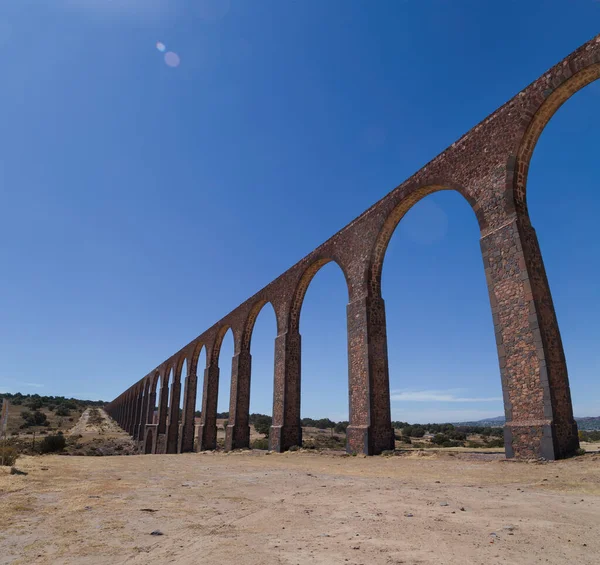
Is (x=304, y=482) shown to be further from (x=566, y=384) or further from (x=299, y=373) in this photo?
(x=299, y=373)

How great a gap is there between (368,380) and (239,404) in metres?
10.7

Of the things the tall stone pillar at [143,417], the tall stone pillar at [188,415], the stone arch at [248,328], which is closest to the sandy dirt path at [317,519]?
the stone arch at [248,328]

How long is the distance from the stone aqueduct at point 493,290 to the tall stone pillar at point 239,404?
96 millimetres

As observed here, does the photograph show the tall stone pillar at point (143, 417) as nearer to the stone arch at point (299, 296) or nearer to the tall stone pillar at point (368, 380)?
the stone arch at point (299, 296)

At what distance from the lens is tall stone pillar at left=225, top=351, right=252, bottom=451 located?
68.1 ft

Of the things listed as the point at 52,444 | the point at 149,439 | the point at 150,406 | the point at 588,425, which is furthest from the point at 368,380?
the point at 588,425

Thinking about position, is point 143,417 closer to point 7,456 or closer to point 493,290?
point 7,456

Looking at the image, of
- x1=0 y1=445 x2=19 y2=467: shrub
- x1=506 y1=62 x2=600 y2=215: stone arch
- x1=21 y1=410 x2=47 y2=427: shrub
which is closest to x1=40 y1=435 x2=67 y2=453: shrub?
x1=0 y1=445 x2=19 y2=467: shrub

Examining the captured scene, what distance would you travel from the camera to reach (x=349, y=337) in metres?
14.1

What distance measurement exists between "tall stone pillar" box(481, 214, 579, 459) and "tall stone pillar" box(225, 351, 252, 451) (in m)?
15.0

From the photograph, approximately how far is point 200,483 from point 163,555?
4.16 meters

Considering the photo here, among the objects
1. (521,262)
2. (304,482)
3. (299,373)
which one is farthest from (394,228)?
(304,482)

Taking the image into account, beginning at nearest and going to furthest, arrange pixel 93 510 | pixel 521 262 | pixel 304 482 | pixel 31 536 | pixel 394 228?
pixel 31 536 < pixel 93 510 < pixel 304 482 < pixel 521 262 < pixel 394 228

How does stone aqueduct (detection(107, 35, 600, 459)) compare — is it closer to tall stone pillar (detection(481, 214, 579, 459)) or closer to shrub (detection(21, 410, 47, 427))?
tall stone pillar (detection(481, 214, 579, 459))
